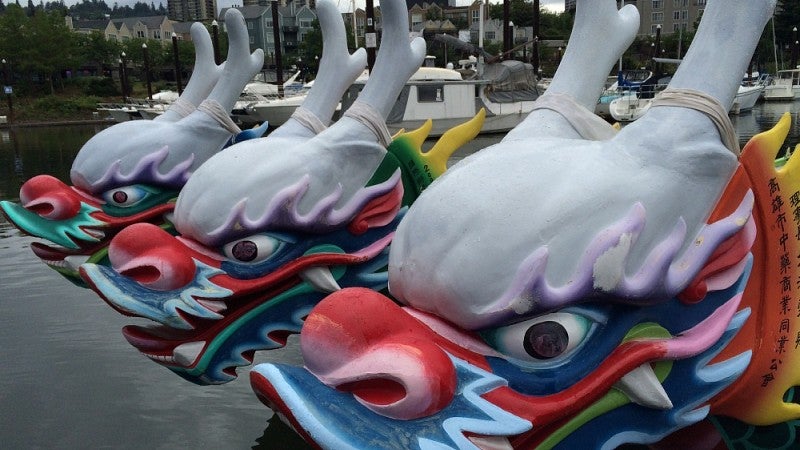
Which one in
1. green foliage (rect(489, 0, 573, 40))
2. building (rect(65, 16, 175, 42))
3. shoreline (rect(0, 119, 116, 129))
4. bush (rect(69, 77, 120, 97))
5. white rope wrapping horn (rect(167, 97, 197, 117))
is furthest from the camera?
building (rect(65, 16, 175, 42))

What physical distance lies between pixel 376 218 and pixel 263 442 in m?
1.11

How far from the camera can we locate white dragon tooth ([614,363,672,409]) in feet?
4.99

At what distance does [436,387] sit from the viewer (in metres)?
1.31

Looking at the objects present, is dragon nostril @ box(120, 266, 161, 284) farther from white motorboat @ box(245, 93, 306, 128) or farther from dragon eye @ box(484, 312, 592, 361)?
white motorboat @ box(245, 93, 306, 128)

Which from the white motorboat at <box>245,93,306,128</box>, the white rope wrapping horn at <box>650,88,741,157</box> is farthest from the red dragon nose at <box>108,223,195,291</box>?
the white motorboat at <box>245,93,306,128</box>

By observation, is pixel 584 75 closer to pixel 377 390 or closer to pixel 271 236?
pixel 377 390

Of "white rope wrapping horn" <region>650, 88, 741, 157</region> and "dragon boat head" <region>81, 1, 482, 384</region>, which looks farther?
"dragon boat head" <region>81, 1, 482, 384</region>

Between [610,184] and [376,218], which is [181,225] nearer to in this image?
[376,218]

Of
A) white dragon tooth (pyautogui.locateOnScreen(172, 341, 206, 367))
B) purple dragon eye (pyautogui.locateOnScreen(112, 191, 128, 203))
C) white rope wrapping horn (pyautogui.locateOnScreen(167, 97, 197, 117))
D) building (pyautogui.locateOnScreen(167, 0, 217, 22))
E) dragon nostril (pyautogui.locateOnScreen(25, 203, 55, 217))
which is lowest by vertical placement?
white dragon tooth (pyautogui.locateOnScreen(172, 341, 206, 367))

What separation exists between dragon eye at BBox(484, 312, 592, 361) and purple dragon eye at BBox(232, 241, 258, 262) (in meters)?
1.41

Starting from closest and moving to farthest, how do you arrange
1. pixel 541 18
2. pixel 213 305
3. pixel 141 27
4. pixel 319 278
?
pixel 213 305, pixel 319 278, pixel 541 18, pixel 141 27

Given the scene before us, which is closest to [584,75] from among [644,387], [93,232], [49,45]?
[644,387]

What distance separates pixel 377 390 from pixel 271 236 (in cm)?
148

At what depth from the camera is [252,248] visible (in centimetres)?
270
